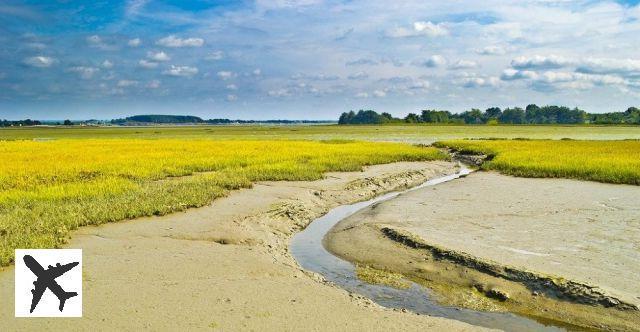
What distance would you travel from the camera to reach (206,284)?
744 cm

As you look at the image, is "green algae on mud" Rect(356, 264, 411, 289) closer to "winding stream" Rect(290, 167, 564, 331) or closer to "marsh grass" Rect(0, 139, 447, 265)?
"winding stream" Rect(290, 167, 564, 331)

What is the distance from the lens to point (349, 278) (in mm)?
8609

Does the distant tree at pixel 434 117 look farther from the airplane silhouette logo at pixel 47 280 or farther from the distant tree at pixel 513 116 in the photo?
the airplane silhouette logo at pixel 47 280

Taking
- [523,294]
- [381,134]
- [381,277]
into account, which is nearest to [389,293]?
[381,277]

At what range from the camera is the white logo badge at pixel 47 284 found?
6.29 metres

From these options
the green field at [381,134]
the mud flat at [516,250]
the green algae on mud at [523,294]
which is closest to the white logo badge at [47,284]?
the mud flat at [516,250]

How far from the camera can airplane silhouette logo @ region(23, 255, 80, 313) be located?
6.45 m

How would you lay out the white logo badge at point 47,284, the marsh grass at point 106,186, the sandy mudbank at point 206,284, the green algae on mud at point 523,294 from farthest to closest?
the marsh grass at point 106,186 < the green algae on mud at point 523,294 < the white logo badge at point 47,284 < the sandy mudbank at point 206,284

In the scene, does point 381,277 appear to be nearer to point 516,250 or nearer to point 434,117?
point 516,250

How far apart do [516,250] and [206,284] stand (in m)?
5.83

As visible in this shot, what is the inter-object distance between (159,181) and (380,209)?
358 inches

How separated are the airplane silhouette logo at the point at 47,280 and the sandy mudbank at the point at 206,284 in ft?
0.89

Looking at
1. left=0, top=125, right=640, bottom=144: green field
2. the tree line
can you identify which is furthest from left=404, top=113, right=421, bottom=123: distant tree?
left=0, top=125, right=640, bottom=144: green field

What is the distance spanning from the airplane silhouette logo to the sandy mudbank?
0.27 meters
